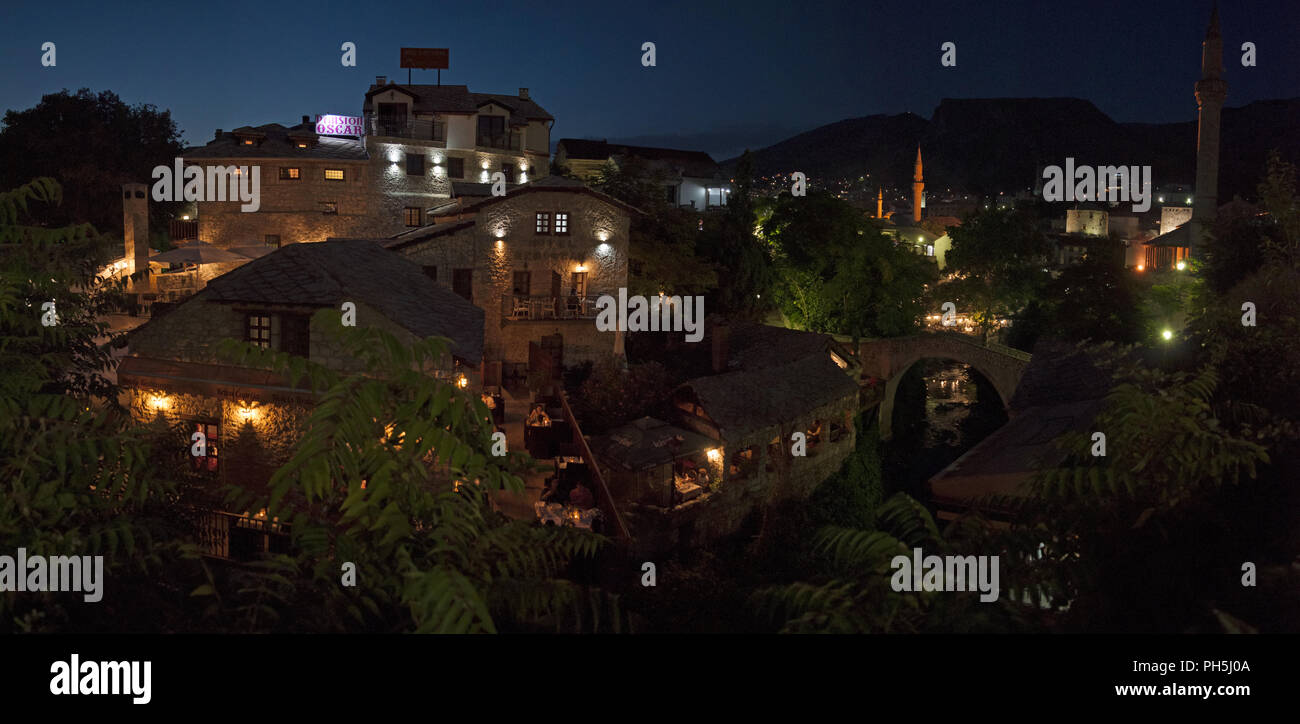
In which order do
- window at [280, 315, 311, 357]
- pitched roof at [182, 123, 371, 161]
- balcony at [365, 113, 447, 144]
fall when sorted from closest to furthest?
window at [280, 315, 311, 357] < pitched roof at [182, 123, 371, 161] < balcony at [365, 113, 447, 144]

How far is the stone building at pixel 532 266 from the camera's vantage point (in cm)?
2934

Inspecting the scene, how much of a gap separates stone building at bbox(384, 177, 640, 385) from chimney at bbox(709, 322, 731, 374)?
3.53 metres

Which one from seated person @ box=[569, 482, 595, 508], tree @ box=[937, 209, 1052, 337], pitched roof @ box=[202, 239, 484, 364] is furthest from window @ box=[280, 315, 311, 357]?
tree @ box=[937, 209, 1052, 337]

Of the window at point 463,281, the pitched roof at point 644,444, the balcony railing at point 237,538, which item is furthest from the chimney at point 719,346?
the balcony railing at point 237,538

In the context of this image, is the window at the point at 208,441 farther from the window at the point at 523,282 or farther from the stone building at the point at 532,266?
the window at the point at 523,282

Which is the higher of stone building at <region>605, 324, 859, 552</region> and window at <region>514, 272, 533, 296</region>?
window at <region>514, 272, 533, 296</region>

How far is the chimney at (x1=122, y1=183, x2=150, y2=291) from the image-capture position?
39.8 metres

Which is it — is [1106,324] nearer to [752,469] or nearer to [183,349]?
[752,469]

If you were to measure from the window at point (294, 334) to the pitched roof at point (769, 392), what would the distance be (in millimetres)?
11634

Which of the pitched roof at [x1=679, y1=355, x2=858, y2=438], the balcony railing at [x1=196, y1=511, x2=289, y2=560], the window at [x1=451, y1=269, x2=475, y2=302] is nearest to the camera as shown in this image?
the balcony railing at [x1=196, y1=511, x2=289, y2=560]

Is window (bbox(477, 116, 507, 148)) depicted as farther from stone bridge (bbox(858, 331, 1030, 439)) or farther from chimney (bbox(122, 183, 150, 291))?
stone bridge (bbox(858, 331, 1030, 439))

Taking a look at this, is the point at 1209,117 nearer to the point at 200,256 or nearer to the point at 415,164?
the point at 415,164
